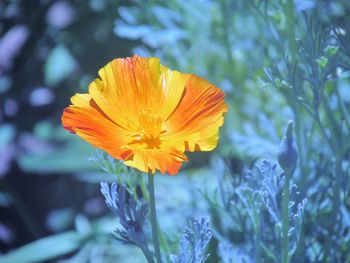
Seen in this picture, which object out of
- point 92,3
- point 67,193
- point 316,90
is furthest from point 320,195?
point 92,3

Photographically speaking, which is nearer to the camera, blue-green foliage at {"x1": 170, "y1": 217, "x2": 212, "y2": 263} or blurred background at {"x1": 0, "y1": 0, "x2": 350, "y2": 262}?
blue-green foliage at {"x1": 170, "y1": 217, "x2": 212, "y2": 263}

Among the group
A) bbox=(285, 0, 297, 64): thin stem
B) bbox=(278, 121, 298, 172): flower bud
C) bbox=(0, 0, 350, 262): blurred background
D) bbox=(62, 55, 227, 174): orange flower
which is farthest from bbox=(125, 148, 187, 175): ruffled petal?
bbox=(0, 0, 350, 262): blurred background

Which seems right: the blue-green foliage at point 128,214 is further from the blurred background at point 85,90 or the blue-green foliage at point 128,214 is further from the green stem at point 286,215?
the blurred background at point 85,90

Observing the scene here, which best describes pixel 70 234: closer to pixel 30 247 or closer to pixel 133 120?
pixel 30 247

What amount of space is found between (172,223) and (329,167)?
0.32 meters

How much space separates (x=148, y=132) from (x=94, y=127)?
0.22 ft

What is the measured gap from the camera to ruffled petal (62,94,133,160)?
2.18ft

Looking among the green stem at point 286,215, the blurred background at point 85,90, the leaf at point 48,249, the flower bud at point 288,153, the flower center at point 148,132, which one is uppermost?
the blurred background at point 85,90

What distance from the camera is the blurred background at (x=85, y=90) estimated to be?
4.12 ft

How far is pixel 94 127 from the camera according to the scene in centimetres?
69

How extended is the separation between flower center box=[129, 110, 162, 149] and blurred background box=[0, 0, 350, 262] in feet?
1.38

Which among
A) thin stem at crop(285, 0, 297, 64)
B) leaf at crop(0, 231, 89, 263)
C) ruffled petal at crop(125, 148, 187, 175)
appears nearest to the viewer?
ruffled petal at crop(125, 148, 187, 175)

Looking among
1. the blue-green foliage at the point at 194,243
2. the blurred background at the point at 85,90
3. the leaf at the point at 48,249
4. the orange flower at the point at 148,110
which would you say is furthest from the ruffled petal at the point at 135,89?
the leaf at the point at 48,249

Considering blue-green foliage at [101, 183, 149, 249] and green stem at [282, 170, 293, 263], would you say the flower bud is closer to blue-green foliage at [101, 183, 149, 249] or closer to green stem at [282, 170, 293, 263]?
green stem at [282, 170, 293, 263]
